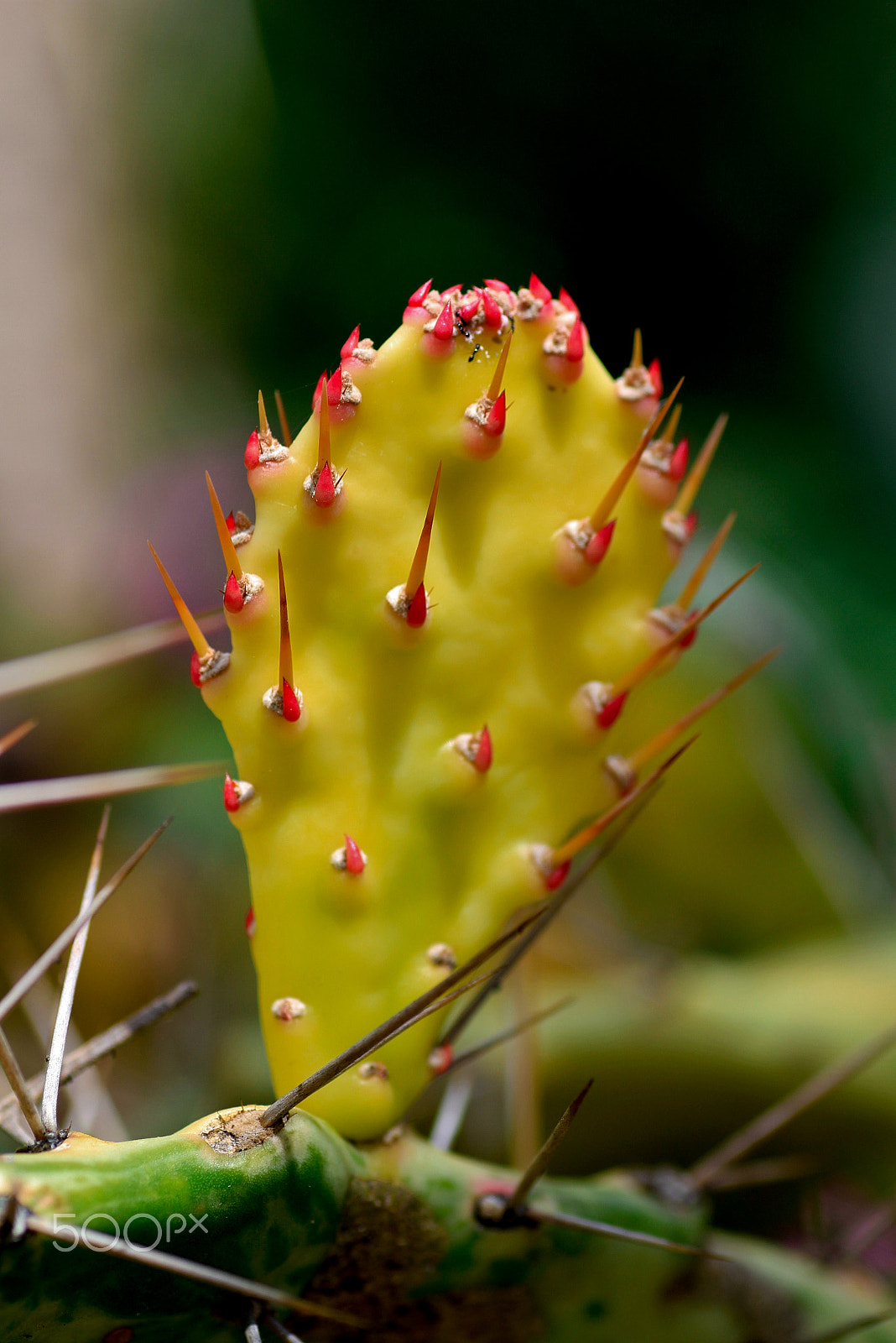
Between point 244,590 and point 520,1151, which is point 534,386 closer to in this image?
point 244,590

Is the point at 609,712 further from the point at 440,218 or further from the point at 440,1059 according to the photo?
the point at 440,218

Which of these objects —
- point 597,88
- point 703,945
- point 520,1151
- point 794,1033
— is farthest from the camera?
point 597,88

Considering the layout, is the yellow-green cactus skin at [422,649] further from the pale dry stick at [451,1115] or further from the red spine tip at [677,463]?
the pale dry stick at [451,1115]

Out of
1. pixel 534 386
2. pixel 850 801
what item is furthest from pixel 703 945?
pixel 534 386

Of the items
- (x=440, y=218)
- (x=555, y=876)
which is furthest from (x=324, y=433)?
(x=440, y=218)

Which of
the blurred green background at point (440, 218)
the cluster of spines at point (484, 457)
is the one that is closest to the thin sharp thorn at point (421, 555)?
the cluster of spines at point (484, 457)

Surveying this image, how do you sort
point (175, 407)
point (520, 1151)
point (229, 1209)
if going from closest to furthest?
point (229, 1209)
point (520, 1151)
point (175, 407)

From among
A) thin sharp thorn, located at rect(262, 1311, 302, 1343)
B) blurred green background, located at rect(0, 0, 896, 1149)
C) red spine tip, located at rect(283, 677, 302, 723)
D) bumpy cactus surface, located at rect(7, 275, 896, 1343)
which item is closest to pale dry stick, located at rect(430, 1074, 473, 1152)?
bumpy cactus surface, located at rect(7, 275, 896, 1343)

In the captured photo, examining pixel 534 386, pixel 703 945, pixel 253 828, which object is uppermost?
pixel 534 386
